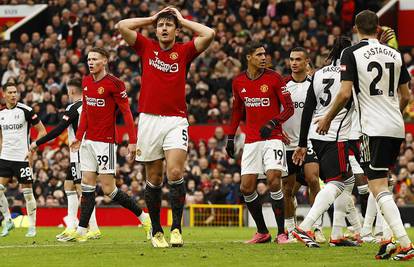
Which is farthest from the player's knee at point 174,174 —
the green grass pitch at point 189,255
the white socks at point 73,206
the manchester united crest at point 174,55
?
the white socks at point 73,206

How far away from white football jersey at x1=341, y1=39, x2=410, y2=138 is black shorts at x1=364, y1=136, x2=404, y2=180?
7 centimetres

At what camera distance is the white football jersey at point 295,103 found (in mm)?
15578

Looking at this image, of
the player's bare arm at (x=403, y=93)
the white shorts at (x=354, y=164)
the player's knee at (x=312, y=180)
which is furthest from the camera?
the white shorts at (x=354, y=164)

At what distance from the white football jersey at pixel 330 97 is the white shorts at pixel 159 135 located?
1.95 metres

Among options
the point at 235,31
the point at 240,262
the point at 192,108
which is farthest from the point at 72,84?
the point at 235,31

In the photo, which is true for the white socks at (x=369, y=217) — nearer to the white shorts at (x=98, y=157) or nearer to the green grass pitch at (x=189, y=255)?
the green grass pitch at (x=189, y=255)

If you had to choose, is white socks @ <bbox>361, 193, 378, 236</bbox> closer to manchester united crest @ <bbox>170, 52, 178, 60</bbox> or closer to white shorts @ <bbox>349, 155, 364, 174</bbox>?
white shorts @ <bbox>349, 155, 364, 174</bbox>

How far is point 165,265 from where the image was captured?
10.6 metres

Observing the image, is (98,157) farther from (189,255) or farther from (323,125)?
(323,125)

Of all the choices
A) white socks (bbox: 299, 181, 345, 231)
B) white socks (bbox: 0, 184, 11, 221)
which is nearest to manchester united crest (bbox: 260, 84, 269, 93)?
white socks (bbox: 299, 181, 345, 231)

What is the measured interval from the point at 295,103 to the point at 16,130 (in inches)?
235

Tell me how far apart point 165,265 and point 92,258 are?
1.41 m

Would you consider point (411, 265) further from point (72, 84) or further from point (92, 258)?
point (72, 84)

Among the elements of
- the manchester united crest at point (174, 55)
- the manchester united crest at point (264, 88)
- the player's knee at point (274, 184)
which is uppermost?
the manchester united crest at point (174, 55)
